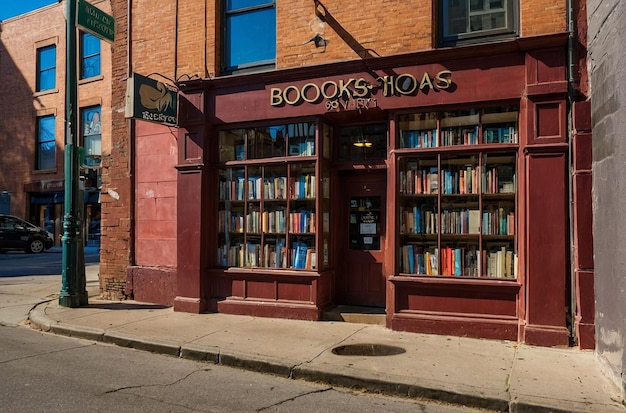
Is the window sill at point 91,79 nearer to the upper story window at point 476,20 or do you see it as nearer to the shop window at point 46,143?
the shop window at point 46,143

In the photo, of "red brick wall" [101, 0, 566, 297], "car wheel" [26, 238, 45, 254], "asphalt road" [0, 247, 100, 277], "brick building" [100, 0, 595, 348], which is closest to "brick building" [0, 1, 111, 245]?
"car wheel" [26, 238, 45, 254]

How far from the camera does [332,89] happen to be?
7988 mm

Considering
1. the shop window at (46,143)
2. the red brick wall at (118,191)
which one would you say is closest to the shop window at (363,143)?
the red brick wall at (118,191)

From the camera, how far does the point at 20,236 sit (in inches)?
911

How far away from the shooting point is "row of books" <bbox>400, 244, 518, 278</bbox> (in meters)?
7.13

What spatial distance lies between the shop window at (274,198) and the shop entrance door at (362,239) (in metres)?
0.34

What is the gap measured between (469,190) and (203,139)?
180 inches

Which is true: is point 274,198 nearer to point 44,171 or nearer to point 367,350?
point 367,350

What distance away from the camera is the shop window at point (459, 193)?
7.18m

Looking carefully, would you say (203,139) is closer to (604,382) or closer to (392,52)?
(392,52)

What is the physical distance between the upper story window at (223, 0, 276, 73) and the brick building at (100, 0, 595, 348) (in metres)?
0.03

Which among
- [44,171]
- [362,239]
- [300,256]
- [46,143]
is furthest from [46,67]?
[362,239]

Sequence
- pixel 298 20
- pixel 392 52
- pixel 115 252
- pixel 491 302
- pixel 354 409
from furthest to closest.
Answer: pixel 115 252 → pixel 298 20 → pixel 392 52 → pixel 491 302 → pixel 354 409

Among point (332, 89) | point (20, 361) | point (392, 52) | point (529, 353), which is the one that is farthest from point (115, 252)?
point (529, 353)
